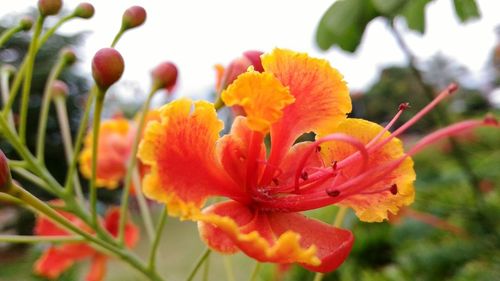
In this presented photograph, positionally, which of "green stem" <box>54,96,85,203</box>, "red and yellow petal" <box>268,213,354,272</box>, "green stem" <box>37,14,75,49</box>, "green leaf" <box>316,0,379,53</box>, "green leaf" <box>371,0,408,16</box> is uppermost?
"green leaf" <box>371,0,408,16</box>

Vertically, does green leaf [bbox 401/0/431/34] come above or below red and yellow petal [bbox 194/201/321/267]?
above

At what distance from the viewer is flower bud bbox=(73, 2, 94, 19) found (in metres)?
1.26

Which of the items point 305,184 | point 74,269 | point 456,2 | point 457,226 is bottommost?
point 74,269

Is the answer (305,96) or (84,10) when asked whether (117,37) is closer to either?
(84,10)

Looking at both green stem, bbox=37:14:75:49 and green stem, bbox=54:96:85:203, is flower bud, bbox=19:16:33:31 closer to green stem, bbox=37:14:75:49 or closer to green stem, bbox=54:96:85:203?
green stem, bbox=37:14:75:49

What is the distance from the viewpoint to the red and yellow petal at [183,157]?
732 millimetres

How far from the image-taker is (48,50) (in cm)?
1598

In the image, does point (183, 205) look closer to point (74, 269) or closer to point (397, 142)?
point (397, 142)

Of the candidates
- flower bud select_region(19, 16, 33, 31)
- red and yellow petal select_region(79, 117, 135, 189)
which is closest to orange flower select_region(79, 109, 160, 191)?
red and yellow petal select_region(79, 117, 135, 189)

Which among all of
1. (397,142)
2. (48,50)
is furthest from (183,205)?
(48,50)

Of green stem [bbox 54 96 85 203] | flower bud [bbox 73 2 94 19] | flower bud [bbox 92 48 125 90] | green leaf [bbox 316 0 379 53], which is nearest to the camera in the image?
flower bud [bbox 92 48 125 90]

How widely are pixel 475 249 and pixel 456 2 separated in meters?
1.09

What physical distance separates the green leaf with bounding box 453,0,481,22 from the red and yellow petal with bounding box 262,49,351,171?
0.86 ft

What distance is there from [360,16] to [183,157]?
0.51 meters
